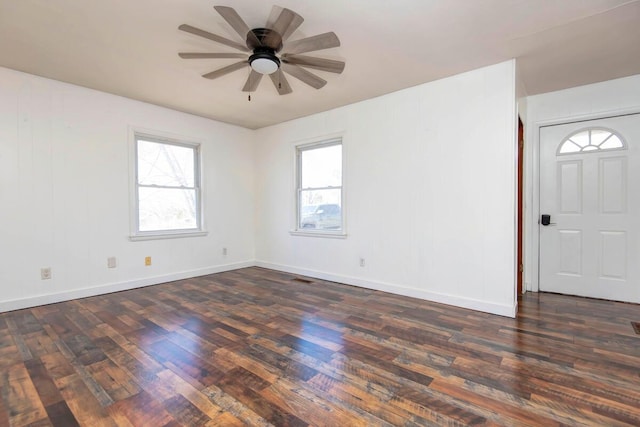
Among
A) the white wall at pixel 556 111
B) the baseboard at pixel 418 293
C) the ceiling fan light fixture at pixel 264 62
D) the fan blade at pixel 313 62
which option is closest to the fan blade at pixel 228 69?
the ceiling fan light fixture at pixel 264 62

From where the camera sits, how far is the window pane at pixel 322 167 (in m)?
4.55

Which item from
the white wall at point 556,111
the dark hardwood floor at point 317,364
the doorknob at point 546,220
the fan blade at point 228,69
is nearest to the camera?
the dark hardwood floor at point 317,364

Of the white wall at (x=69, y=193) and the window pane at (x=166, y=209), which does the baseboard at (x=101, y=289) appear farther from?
the window pane at (x=166, y=209)

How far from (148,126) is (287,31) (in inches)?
115

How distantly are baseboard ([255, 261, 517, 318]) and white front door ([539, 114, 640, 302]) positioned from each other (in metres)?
1.35

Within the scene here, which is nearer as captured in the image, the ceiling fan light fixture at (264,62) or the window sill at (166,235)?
the ceiling fan light fixture at (264,62)

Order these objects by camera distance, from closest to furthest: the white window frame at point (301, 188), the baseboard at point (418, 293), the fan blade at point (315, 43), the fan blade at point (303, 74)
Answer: the fan blade at point (315, 43) < the fan blade at point (303, 74) < the baseboard at point (418, 293) < the white window frame at point (301, 188)

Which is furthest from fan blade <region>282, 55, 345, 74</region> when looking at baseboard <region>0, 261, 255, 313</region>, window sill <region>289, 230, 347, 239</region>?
baseboard <region>0, 261, 255, 313</region>

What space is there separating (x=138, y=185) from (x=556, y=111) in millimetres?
5464

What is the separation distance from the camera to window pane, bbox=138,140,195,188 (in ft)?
14.0

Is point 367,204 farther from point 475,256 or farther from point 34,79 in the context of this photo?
point 34,79

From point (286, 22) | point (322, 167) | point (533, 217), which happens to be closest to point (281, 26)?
point (286, 22)

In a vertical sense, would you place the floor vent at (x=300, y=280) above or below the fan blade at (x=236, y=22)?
below

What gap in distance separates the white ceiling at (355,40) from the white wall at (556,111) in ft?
0.54
